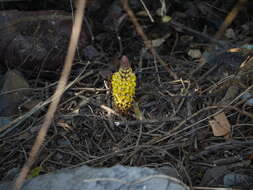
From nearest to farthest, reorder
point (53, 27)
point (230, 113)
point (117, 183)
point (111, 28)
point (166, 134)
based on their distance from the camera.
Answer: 1. point (117, 183)
2. point (166, 134)
3. point (230, 113)
4. point (53, 27)
5. point (111, 28)

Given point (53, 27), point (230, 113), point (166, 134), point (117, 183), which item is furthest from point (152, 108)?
point (53, 27)

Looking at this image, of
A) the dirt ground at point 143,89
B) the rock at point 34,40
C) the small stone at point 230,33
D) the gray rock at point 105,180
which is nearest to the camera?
the gray rock at point 105,180

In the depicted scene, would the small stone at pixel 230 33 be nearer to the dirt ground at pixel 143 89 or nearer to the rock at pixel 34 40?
the dirt ground at pixel 143 89

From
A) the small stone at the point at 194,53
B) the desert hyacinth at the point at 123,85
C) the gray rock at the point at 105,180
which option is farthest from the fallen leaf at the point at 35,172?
the small stone at the point at 194,53

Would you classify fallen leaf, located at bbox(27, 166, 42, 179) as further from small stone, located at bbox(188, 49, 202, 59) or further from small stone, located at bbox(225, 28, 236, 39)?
small stone, located at bbox(225, 28, 236, 39)

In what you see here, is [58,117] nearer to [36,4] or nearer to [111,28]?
[111,28]

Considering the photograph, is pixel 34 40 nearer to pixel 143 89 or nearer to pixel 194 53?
pixel 143 89
